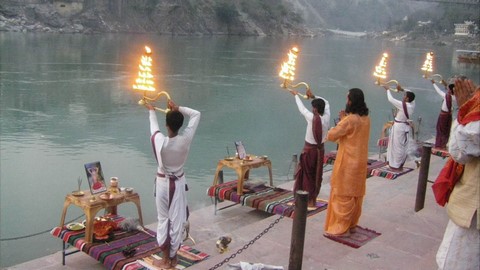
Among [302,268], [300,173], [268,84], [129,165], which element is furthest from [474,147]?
[268,84]

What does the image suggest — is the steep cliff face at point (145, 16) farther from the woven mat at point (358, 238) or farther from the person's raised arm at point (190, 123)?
the woven mat at point (358, 238)

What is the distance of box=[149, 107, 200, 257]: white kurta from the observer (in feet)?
16.6

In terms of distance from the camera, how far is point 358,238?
19.0 ft

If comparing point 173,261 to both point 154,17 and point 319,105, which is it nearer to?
point 319,105

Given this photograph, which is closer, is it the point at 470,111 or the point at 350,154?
the point at 470,111

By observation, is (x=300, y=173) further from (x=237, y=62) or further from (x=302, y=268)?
(x=237, y=62)

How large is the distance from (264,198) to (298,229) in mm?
2919

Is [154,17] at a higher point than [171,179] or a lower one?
higher

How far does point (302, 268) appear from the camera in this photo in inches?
199

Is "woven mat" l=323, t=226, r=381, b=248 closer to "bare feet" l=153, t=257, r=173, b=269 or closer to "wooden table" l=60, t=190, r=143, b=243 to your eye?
"bare feet" l=153, t=257, r=173, b=269

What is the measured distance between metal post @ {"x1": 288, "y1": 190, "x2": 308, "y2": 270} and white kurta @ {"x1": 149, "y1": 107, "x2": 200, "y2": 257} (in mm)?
1172

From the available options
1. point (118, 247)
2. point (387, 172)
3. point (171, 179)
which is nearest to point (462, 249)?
point (171, 179)

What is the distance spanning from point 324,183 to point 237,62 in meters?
27.9

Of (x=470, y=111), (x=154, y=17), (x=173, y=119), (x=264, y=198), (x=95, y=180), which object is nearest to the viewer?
(x=470, y=111)
